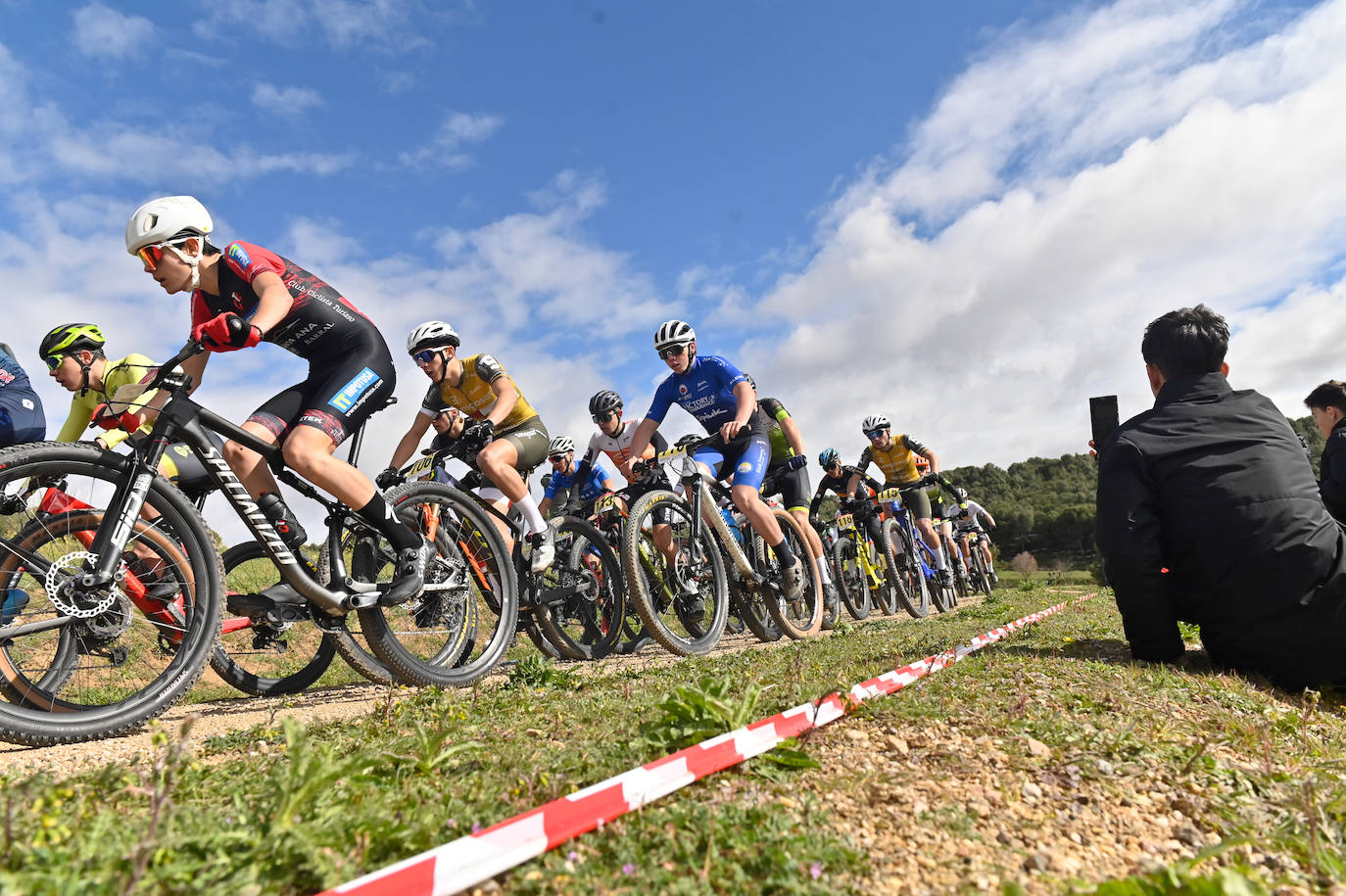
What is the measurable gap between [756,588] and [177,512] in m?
5.24

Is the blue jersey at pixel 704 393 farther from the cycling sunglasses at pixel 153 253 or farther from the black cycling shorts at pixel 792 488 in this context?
the cycling sunglasses at pixel 153 253

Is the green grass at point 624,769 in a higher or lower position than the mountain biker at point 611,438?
lower

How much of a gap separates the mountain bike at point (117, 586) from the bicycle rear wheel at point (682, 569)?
270cm

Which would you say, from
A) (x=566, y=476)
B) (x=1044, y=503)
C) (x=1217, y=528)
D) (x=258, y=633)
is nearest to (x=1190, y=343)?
(x=1217, y=528)

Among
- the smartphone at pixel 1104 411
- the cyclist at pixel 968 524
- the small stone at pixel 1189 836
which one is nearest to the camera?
the small stone at pixel 1189 836

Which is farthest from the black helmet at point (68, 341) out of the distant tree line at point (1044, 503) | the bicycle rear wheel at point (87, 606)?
the distant tree line at point (1044, 503)

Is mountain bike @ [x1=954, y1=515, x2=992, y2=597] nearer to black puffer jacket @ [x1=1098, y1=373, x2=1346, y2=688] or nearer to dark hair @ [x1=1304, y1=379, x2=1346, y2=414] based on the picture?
dark hair @ [x1=1304, y1=379, x2=1346, y2=414]

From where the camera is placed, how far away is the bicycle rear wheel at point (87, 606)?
291 centimetres

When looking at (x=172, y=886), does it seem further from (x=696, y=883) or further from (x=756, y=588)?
(x=756, y=588)

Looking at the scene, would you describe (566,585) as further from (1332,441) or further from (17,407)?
(1332,441)

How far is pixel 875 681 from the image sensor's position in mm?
3008

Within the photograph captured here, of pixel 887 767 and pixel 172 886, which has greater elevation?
pixel 172 886

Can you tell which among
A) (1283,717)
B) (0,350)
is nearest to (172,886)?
(1283,717)

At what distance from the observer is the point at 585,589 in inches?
244
